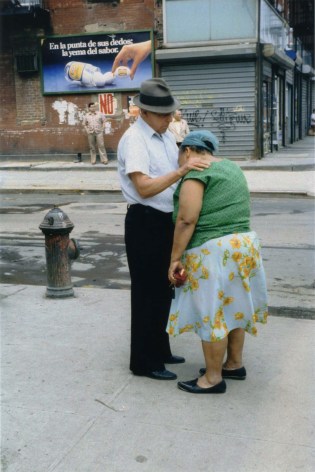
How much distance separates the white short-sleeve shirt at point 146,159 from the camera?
3873mm

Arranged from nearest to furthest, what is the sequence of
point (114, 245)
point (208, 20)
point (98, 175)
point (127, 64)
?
point (114, 245), point (98, 175), point (208, 20), point (127, 64)

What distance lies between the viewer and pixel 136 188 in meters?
3.91

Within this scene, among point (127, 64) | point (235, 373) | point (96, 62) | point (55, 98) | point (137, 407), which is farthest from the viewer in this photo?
point (55, 98)

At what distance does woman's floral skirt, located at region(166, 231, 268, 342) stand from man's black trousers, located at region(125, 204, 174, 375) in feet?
0.92

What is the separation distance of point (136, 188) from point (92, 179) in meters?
14.3

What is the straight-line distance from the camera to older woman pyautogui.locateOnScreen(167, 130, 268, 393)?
3691 mm

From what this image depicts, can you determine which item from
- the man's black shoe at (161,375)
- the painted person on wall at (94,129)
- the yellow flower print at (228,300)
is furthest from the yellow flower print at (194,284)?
the painted person on wall at (94,129)

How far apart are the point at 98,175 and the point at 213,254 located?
1549cm

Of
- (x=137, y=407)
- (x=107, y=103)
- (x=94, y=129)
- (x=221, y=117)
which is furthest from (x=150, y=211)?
(x=107, y=103)

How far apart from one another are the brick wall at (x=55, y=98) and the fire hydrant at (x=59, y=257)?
1545 centimetres

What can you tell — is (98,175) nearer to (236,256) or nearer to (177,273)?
(177,273)

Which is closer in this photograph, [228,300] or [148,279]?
[228,300]

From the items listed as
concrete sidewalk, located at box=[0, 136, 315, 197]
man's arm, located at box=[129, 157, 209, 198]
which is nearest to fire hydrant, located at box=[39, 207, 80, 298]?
man's arm, located at box=[129, 157, 209, 198]

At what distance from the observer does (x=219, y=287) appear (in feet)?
12.3
